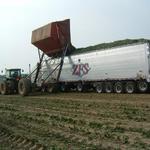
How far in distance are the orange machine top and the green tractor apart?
2816 millimetres

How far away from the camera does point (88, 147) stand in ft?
29.9

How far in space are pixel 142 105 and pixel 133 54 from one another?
7.40m

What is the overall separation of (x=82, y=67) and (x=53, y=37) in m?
3.12

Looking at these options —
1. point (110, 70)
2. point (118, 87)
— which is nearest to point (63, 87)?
point (110, 70)

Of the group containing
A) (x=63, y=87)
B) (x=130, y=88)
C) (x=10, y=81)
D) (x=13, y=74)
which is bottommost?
(x=130, y=88)

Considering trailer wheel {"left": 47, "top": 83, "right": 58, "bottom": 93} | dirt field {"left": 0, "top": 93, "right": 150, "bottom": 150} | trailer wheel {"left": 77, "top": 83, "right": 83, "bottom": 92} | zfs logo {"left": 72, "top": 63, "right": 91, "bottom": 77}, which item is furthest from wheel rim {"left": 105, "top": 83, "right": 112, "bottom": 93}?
dirt field {"left": 0, "top": 93, "right": 150, "bottom": 150}

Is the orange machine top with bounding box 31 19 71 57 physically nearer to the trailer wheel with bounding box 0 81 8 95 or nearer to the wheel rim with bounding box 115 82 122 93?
the trailer wheel with bounding box 0 81 8 95

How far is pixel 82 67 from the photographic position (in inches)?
1137

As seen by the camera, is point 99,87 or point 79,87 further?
point 79,87

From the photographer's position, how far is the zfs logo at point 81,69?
28.4m

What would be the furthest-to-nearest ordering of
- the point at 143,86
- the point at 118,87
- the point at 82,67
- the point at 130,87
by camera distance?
the point at 82,67 → the point at 118,87 → the point at 130,87 → the point at 143,86

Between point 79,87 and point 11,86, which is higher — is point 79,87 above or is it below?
below

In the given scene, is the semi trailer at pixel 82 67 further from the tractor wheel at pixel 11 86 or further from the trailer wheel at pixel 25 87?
the tractor wheel at pixel 11 86

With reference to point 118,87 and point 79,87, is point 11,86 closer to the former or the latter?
point 79,87
